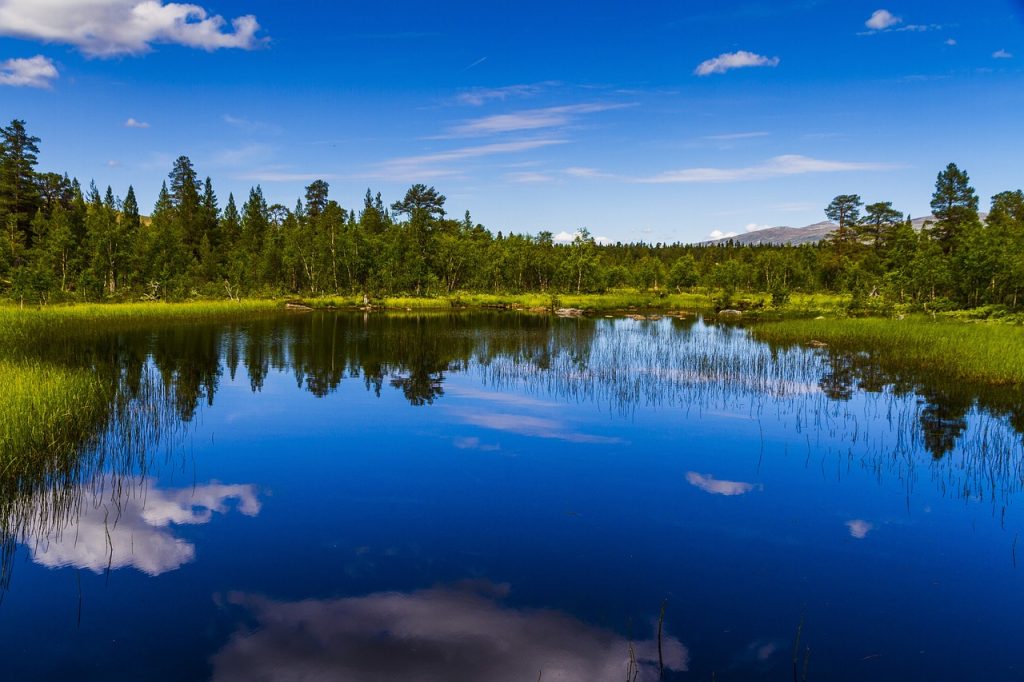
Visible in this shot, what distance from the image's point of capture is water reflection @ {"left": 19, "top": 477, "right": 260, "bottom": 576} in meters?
11.2

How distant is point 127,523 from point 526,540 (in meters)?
8.37

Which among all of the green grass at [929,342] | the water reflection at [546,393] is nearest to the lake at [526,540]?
the water reflection at [546,393]

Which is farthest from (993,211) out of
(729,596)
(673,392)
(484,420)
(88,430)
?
(88,430)

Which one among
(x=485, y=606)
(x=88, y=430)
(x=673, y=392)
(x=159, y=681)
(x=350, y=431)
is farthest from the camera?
(x=673, y=392)

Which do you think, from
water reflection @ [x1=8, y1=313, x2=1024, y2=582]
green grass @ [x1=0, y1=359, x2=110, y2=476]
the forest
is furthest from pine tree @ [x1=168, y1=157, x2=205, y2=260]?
green grass @ [x1=0, y1=359, x2=110, y2=476]

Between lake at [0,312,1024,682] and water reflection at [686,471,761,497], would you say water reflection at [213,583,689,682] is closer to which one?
lake at [0,312,1024,682]

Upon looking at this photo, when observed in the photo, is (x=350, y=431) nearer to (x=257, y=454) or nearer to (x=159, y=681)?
(x=257, y=454)

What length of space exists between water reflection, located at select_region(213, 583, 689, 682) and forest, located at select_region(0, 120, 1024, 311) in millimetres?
52598

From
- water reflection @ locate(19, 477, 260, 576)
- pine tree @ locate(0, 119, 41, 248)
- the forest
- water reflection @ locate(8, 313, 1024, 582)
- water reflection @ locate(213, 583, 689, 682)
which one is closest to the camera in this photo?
water reflection @ locate(213, 583, 689, 682)

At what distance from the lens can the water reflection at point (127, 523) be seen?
1121cm

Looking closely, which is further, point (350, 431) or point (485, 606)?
point (350, 431)

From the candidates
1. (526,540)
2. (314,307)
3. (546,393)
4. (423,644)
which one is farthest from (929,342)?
(314,307)

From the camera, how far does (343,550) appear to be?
11984 mm

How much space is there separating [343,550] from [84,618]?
13.7 feet
